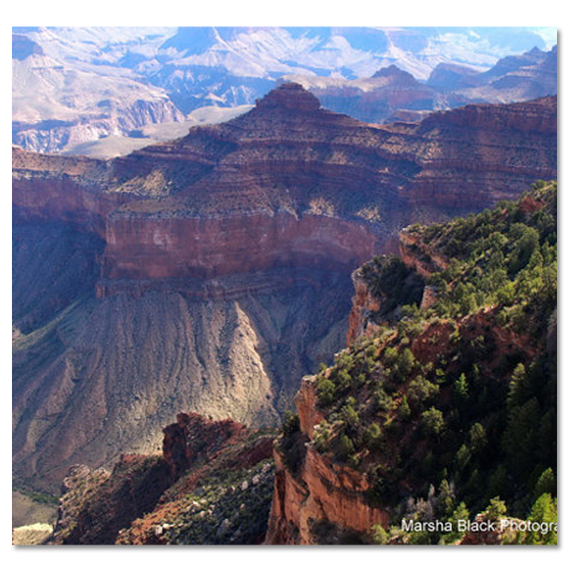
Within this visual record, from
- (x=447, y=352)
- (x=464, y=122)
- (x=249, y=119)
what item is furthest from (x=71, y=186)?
(x=447, y=352)

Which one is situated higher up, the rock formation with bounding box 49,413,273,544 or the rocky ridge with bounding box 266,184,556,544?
the rocky ridge with bounding box 266,184,556,544

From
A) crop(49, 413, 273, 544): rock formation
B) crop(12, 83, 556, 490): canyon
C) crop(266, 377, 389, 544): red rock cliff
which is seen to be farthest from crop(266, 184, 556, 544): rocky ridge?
crop(12, 83, 556, 490): canyon

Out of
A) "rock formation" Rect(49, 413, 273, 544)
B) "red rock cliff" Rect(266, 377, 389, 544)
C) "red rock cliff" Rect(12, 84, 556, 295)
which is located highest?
"red rock cliff" Rect(12, 84, 556, 295)

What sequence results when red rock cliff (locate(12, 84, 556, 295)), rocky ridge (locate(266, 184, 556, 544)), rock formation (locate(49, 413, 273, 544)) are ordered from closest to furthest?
rocky ridge (locate(266, 184, 556, 544)), rock formation (locate(49, 413, 273, 544)), red rock cliff (locate(12, 84, 556, 295))

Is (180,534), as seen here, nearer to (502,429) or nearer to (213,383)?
(502,429)

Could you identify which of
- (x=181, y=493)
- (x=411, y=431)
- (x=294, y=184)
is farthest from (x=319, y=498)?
(x=294, y=184)

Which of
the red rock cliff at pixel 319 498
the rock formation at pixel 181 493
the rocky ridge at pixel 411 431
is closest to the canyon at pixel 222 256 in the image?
the rock formation at pixel 181 493

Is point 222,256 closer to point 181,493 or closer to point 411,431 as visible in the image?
point 181,493

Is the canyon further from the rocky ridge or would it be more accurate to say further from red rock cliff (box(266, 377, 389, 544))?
Answer: the rocky ridge
